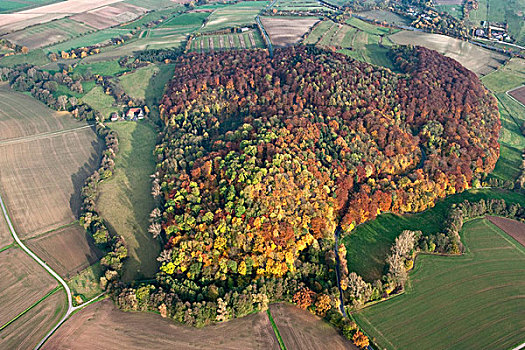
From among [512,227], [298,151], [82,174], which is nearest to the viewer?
[512,227]

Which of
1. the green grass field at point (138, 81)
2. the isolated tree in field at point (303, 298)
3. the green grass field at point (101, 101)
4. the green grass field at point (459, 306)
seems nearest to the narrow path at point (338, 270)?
the green grass field at point (459, 306)

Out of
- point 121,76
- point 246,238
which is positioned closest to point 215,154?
point 246,238

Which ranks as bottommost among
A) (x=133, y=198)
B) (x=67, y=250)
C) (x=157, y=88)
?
(x=67, y=250)

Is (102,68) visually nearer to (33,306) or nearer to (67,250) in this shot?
(67,250)

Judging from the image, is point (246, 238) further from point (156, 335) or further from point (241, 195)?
point (156, 335)

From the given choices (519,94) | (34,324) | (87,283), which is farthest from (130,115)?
(519,94)

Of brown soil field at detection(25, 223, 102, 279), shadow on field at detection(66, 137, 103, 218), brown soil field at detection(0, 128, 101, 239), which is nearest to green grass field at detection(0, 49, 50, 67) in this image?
brown soil field at detection(0, 128, 101, 239)

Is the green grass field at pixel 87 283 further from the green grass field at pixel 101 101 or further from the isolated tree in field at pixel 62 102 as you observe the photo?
the isolated tree in field at pixel 62 102

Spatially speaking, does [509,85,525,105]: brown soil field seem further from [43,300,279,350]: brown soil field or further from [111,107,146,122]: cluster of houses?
[111,107,146,122]: cluster of houses
